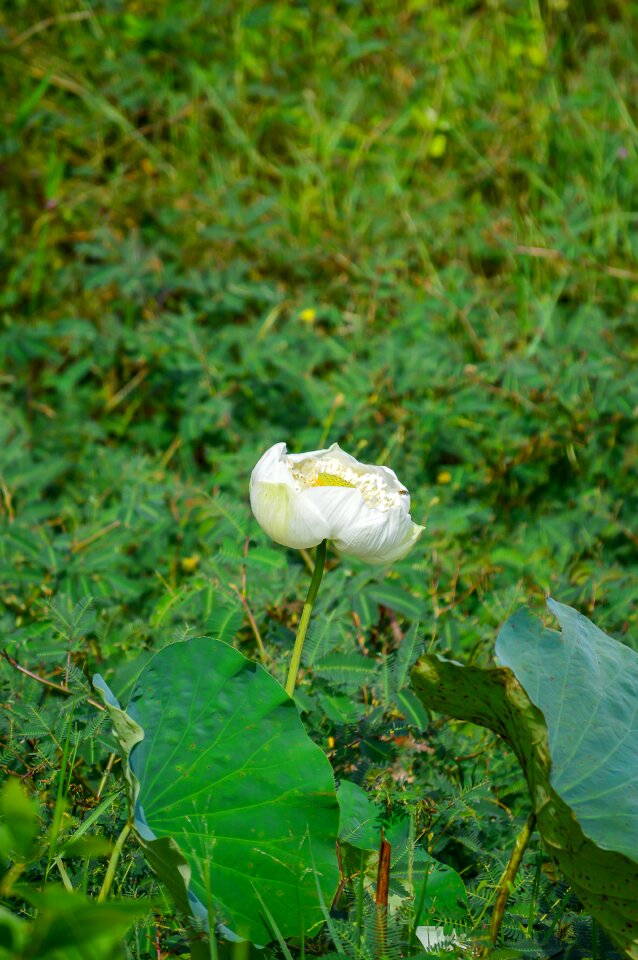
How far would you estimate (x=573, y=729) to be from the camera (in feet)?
3.98

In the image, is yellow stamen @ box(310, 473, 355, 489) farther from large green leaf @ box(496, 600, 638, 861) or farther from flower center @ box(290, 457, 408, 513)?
large green leaf @ box(496, 600, 638, 861)

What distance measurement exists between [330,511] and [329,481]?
12 cm

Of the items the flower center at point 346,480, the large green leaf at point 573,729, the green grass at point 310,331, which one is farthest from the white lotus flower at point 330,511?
the green grass at point 310,331

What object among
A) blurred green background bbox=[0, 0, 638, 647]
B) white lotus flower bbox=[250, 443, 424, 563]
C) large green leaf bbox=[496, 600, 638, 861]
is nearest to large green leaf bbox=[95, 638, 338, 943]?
white lotus flower bbox=[250, 443, 424, 563]

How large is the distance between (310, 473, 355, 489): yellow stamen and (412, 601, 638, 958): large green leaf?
271mm

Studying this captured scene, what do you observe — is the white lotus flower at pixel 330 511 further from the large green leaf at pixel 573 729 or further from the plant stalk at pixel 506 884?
the plant stalk at pixel 506 884

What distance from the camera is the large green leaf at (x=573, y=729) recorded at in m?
1.06

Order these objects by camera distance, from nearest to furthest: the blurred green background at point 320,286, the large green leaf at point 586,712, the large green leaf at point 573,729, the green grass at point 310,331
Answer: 1. the large green leaf at point 573,729
2. the large green leaf at point 586,712
3. the green grass at point 310,331
4. the blurred green background at point 320,286

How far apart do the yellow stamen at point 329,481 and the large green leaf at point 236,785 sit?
253 millimetres

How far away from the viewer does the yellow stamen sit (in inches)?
51.0

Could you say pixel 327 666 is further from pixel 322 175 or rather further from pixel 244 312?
pixel 322 175

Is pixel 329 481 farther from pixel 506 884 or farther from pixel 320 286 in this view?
pixel 320 286

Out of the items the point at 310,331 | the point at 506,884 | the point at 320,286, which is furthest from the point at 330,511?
the point at 320,286

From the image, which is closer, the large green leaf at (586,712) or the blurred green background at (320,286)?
the large green leaf at (586,712)
